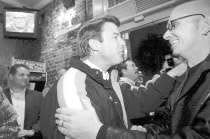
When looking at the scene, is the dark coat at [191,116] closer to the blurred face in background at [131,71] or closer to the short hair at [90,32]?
the short hair at [90,32]

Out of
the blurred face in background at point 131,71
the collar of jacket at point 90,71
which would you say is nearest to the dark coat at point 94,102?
the collar of jacket at point 90,71

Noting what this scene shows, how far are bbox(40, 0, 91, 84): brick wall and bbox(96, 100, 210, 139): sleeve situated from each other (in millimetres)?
3669

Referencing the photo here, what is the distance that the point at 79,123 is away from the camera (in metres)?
0.77

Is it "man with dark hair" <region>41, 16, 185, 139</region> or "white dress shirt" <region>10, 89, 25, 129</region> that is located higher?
"man with dark hair" <region>41, 16, 185, 139</region>

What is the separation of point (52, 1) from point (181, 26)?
4.73 m

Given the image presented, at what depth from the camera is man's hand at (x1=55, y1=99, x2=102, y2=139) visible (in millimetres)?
774

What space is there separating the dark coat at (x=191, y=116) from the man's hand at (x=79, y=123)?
0.11 ft

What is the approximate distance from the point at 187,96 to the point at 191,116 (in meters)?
A: 0.18

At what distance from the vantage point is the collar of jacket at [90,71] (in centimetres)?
111

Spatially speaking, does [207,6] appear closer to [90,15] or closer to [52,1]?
[90,15]

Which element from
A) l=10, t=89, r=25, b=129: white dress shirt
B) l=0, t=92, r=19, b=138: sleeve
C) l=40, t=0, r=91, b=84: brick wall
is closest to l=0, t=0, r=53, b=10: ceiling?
l=40, t=0, r=91, b=84: brick wall

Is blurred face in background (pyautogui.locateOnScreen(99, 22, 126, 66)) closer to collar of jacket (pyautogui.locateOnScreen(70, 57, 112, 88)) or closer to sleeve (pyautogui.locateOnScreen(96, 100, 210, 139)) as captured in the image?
collar of jacket (pyautogui.locateOnScreen(70, 57, 112, 88))

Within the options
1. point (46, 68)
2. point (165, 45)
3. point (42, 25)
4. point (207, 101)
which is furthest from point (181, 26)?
point (42, 25)

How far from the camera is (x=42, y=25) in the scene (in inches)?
232
